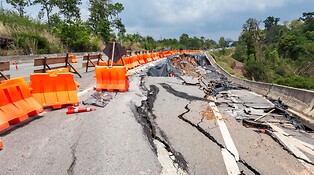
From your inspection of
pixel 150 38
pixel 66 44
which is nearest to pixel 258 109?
pixel 66 44

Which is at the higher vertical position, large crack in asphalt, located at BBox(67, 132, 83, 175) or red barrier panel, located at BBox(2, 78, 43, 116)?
red barrier panel, located at BBox(2, 78, 43, 116)

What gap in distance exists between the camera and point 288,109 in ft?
30.8

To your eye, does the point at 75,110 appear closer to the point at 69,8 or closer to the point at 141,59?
the point at 141,59

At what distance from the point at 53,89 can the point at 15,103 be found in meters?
1.22

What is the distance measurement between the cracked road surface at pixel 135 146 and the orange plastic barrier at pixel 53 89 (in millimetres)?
355

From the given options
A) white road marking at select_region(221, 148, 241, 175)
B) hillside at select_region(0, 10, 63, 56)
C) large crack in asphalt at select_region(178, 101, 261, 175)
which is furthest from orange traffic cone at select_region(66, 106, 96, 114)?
hillside at select_region(0, 10, 63, 56)

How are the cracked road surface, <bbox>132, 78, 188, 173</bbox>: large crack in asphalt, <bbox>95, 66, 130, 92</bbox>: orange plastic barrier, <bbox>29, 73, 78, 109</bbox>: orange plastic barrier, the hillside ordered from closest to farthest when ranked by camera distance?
the cracked road surface < <bbox>132, 78, 188, 173</bbox>: large crack in asphalt < <bbox>29, 73, 78, 109</bbox>: orange plastic barrier < <bbox>95, 66, 130, 92</bbox>: orange plastic barrier < the hillside

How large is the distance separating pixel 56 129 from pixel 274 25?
550 feet

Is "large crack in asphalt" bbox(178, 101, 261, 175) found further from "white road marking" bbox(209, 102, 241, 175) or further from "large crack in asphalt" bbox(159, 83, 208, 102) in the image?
"large crack in asphalt" bbox(159, 83, 208, 102)

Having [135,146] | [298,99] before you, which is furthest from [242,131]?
[298,99]

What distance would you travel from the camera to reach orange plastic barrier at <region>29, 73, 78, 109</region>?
21.6 ft

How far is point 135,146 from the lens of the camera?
14.6ft

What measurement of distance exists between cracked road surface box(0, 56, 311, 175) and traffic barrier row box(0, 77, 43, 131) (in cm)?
21

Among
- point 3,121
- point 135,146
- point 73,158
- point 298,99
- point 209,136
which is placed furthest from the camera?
point 298,99
